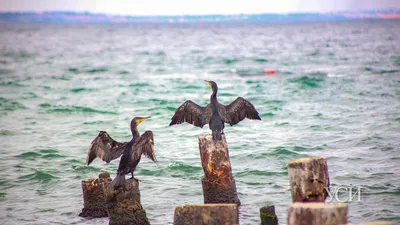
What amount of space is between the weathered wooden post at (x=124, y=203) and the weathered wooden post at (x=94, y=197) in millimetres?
741

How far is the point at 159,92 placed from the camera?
2842 centimetres

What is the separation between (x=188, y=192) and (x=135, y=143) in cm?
275

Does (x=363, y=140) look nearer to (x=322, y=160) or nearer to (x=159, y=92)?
(x=322, y=160)

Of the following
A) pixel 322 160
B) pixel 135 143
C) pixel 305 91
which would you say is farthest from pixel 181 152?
pixel 305 91

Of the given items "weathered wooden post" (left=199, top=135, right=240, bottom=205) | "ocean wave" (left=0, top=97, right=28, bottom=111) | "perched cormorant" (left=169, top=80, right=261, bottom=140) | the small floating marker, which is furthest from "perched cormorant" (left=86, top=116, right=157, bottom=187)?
the small floating marker

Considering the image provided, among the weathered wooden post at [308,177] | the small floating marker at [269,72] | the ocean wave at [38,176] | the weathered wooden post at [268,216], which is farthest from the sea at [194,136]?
the weathered wooden post at [308,177]

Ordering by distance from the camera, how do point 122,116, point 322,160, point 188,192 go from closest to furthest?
1. point 322,160
2. point 188,192
3. point 122,116

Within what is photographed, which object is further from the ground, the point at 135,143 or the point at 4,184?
the point at 135,143

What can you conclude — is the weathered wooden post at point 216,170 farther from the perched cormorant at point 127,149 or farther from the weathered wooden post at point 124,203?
the weathered wooden post at point 124,203

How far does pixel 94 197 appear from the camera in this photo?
9.49 meters

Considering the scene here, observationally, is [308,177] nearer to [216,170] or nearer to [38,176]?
[216,170]

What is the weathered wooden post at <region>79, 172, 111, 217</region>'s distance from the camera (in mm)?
9328

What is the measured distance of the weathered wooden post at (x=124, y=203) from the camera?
8367 mm

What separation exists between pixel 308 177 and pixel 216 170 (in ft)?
6.47
